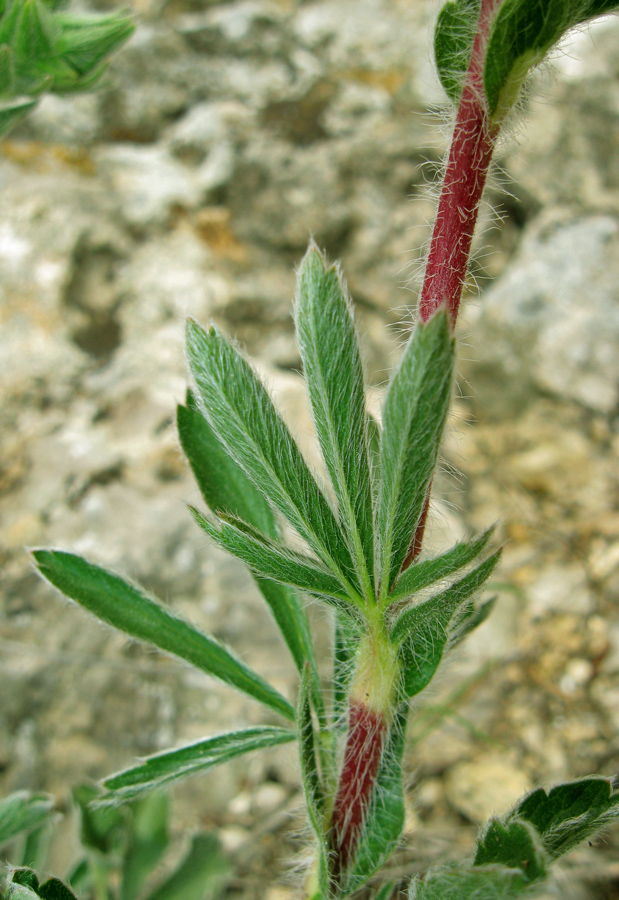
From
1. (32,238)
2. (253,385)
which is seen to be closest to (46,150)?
(32,238)

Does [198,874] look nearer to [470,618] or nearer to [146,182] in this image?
[470,618]

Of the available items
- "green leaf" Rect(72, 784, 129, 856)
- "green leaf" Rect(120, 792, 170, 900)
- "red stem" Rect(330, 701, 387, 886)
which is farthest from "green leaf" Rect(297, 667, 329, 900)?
"green leaf" Rect(120, 792, 170, 900)

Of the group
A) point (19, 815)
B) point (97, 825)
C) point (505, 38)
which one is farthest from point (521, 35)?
point (97, 825)

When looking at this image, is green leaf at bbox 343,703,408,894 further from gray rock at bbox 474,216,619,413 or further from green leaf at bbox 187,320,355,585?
gray rock at bbox 474,216,619,413

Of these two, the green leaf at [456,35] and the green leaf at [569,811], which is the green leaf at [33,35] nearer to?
the green leaf at [456,35]

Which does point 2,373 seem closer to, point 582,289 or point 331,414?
point 331,414

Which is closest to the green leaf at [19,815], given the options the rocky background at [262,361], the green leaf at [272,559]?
the green leaf at [272,559]
